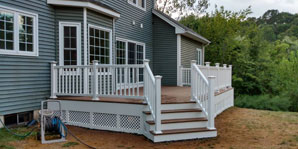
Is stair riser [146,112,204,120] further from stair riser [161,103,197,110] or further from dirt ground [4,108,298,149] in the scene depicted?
dirt ground [4,108,298,149]

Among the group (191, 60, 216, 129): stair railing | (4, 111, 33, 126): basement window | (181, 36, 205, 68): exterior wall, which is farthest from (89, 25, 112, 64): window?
(181, 36, 205, 68): exterior wall

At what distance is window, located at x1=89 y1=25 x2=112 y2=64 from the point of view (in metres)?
7.47

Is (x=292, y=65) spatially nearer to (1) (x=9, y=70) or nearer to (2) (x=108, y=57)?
(2) (x=108, y=57)

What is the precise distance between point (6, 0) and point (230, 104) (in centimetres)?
920

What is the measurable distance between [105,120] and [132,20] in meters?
6.04

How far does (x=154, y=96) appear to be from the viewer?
202 inches

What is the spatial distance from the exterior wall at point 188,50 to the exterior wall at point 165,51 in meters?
0.63

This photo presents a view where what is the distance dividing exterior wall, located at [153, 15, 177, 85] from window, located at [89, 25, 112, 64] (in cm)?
473

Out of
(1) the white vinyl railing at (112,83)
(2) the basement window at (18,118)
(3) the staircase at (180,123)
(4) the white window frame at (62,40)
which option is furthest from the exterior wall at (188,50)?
(2) the basement window at (18,118)

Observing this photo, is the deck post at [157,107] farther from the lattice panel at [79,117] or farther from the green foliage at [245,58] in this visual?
the green foliage at [245,58]

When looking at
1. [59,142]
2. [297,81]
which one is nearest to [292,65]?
[297,81]

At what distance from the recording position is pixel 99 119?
616 centimetres

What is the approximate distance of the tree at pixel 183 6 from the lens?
26.0m

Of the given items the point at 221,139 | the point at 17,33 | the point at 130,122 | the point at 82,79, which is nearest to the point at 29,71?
the point at 17,33
